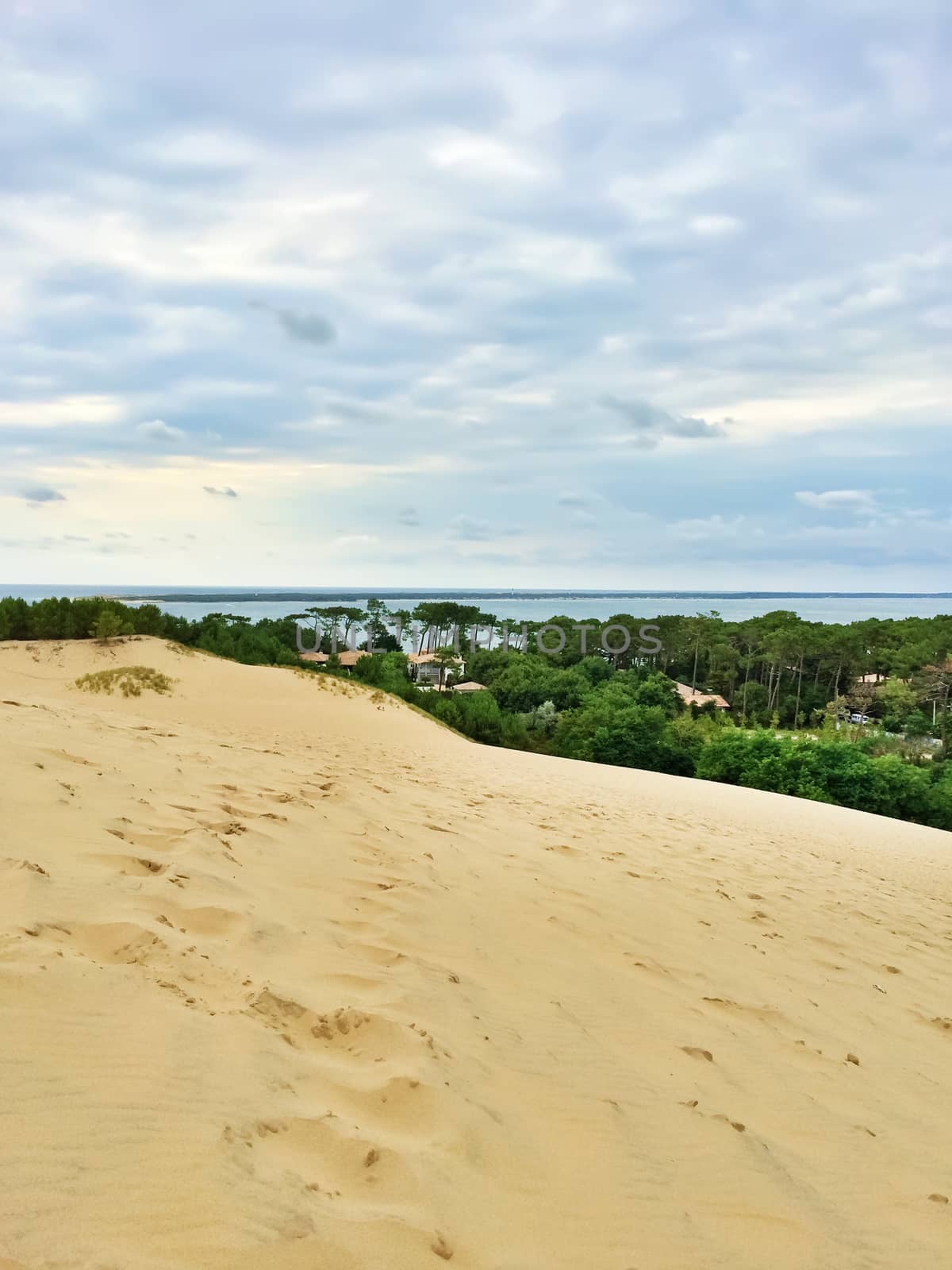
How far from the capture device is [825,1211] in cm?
245

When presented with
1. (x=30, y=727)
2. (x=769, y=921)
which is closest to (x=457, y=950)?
(x=769, y=921)

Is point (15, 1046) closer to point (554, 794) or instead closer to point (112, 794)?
point (112, 794)

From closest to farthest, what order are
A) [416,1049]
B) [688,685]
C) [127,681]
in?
1. [416,1049]
2. [127,681]
3. [688,685]

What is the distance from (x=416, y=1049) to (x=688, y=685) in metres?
60.0

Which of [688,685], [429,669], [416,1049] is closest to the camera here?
[416,1049]

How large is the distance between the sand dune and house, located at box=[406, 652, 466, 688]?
4868cm

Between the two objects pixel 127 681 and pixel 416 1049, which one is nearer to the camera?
pixel 416 1049

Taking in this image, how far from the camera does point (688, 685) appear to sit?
198ft

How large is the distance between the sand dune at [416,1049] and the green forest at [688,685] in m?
16.6

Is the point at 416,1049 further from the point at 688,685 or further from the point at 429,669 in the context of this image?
the point at 688,685

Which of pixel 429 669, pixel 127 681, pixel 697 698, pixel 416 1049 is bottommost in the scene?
pixel 429 669

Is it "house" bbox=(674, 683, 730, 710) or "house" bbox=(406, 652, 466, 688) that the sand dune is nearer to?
"house" bbox=(674, 683, 730, 710)

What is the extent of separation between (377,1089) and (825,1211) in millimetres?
1423

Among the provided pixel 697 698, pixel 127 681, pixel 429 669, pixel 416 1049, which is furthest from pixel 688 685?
pixel 416 1049
